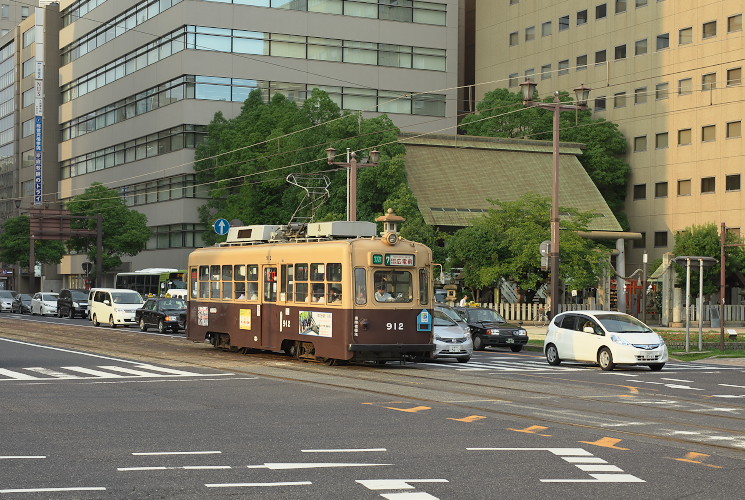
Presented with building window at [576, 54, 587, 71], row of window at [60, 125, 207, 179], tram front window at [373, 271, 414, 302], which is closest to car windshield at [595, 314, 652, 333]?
tram front window at [373, 271, 414, 302]

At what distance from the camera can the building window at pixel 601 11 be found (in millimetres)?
80000

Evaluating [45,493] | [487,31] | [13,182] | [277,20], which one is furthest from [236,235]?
[13,182]

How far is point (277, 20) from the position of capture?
79.2m

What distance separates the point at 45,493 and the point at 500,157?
2439 inches

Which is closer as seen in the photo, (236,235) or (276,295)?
(276,295)

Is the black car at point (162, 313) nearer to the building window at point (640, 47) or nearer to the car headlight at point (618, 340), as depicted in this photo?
the car headlight at point (618, 340)

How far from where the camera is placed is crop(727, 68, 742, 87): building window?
230 feet

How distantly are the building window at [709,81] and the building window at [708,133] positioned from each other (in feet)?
8.12

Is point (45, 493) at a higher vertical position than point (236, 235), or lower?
lower

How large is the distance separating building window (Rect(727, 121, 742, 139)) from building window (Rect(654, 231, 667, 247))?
28.7ft

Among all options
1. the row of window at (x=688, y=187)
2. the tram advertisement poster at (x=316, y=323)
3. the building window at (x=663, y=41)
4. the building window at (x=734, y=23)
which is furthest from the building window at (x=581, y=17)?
the tram advertisement poster at (x=316, y=323)

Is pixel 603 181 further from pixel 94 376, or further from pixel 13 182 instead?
pixel 13 182

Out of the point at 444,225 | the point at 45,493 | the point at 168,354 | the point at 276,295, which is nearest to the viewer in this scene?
the point at 45,493

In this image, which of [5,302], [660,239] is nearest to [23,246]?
[5,302]
